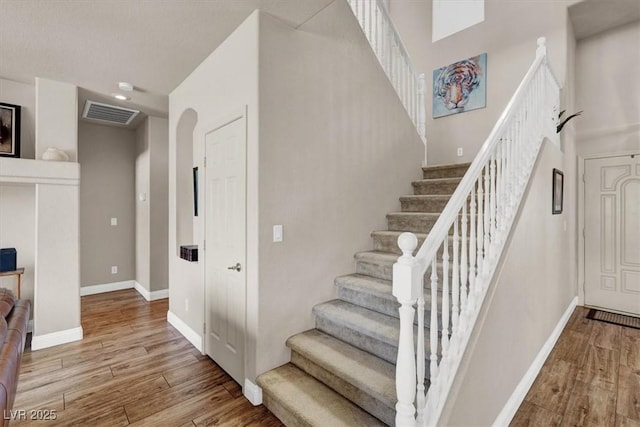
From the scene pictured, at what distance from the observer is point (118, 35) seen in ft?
7.91

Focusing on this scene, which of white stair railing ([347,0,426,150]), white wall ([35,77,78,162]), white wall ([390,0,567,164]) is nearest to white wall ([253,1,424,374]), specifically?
white stair railing ([347,0,426,150])

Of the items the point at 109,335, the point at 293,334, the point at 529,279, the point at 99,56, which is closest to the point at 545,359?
the point at 529,279

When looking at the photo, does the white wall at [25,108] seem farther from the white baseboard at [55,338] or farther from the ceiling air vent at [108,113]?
the white baseboard at [55,338]

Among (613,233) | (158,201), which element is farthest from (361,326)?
(613,233)

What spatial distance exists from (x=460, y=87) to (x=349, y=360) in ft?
14.7

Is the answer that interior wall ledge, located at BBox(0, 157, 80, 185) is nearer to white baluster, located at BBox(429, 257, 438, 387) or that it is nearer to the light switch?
the light switch

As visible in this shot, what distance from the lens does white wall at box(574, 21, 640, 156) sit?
159 inches

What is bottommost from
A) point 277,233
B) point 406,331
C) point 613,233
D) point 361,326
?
point 361,326

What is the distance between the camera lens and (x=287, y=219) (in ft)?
7.69

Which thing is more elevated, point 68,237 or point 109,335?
point 68,237

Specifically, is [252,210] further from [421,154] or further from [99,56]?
[421,154]

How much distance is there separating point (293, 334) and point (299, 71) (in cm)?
202

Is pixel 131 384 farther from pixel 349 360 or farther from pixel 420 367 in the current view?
pixel 420 367

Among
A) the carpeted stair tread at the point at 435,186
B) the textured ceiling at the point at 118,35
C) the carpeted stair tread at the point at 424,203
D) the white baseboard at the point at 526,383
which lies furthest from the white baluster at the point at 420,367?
the carpeted stair tread at the point at 435,186
